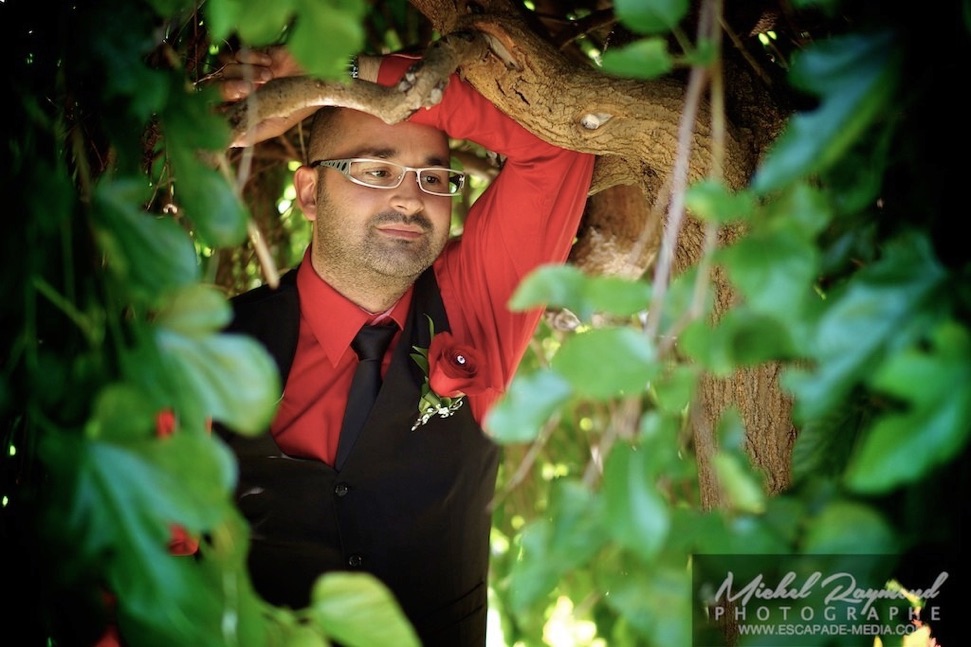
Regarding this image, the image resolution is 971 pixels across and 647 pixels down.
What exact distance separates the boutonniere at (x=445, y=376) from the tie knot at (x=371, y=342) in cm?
10

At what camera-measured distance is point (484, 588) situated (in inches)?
86.9

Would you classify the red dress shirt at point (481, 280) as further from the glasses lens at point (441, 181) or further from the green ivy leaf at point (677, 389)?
the green ivy leaf at point (677, 389)

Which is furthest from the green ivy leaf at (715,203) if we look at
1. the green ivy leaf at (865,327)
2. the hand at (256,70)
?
the hand at (256,70)

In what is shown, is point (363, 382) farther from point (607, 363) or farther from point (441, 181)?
point (607, 363)

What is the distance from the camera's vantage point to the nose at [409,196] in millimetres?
2127

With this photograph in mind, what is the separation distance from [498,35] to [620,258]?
801 millimetres

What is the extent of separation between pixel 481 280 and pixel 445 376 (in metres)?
0.37

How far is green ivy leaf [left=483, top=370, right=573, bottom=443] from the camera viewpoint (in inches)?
26.9

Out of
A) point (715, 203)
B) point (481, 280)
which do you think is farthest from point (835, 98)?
point (481, 280)

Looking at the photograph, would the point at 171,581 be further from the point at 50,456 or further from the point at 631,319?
the point at 631,319

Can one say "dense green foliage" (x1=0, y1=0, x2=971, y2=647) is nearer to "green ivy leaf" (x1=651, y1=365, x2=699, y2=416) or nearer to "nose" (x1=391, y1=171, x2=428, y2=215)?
"green ivy leaf" (x1=651, y1=365, x2=699, y2=416)

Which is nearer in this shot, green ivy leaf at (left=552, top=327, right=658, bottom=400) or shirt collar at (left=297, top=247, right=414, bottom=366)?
green ivy leaf at (left=552, top=327, right=658, bottom=400)

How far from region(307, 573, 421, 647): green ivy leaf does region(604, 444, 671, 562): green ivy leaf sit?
0.79 ft

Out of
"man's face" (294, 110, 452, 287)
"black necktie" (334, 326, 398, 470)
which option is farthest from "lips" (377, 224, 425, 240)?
"black necktie" (334, 326, 398, 470)
